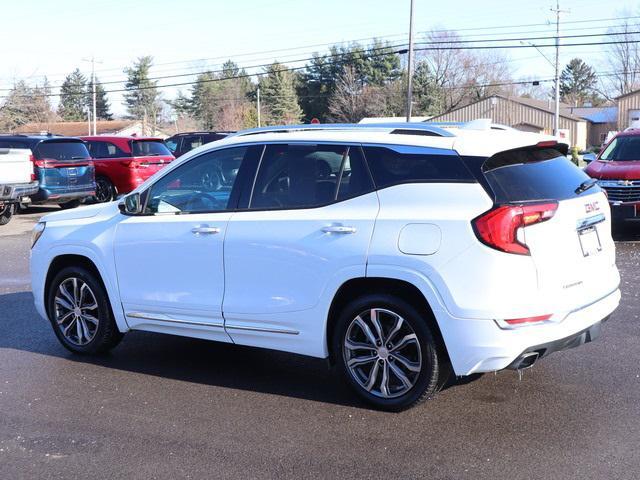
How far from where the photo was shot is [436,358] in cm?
491

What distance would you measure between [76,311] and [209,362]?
1.21m

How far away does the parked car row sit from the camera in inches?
662

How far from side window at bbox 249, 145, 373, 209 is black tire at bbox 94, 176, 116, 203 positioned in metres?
16.1

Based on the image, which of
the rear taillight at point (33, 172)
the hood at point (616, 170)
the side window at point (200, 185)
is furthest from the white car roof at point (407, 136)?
the rear taillight at point (33, 172)

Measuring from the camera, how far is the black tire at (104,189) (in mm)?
20969

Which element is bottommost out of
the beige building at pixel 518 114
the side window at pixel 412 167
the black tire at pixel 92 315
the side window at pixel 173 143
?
the black tire at pixel 92 315

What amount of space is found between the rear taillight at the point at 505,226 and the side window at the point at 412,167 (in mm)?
287

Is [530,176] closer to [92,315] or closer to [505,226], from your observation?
[505,226]

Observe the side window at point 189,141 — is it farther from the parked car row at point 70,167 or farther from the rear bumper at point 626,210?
the rear bumper at point 626,210

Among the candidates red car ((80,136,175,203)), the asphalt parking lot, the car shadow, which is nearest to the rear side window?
red car ((80,136,175,203))

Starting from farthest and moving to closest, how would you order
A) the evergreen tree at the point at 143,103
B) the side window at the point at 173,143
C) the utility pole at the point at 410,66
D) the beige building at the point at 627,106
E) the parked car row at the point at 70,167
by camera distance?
1. the evergreen tree at the point at 143,103
2. the beige building at the point at 627,106
3. the utility pole at the point at 410,66
4. the side window at the point at 173,143
5. the parked car row at the point at 70,167

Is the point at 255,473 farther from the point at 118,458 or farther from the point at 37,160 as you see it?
the point at 37,160

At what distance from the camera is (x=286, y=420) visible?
504cm

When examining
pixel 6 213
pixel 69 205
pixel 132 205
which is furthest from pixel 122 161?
pixel 132 205
